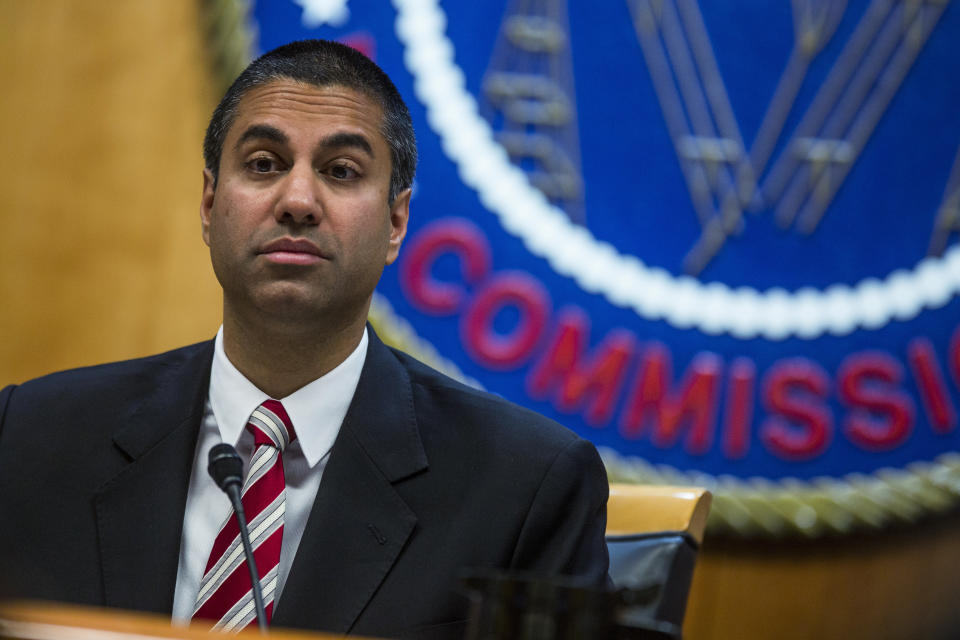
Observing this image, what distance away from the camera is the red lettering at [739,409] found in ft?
9.17

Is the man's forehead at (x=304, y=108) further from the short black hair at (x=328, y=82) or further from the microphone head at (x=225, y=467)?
the microphone head at (x=225, y=467)

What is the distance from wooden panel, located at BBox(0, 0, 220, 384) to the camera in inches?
115

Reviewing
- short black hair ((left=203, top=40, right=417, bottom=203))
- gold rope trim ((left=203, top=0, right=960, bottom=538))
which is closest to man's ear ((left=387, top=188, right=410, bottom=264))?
short black hair ((left=203, top=40, right=417, bottom=203))

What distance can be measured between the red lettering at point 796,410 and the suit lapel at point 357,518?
1.38m

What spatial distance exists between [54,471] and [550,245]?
5.13 ft

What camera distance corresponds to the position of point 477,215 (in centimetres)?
287

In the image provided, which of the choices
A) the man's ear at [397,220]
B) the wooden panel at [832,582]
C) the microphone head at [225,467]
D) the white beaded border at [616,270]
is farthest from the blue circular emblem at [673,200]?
the microphone head at [225,467]

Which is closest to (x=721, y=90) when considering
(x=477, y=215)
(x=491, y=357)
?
(x=477, y=215)

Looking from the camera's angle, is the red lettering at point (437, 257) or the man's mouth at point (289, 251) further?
the red lettering at point (437, 257)

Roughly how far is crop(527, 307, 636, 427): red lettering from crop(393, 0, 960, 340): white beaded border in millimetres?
104

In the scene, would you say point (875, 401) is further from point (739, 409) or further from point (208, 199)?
point (208, 199)

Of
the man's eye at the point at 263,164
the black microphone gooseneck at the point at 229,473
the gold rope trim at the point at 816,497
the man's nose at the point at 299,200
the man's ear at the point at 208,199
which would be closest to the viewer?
the black microphone gooseneck at the point at 229,473

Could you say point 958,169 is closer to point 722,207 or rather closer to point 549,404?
point 722,207

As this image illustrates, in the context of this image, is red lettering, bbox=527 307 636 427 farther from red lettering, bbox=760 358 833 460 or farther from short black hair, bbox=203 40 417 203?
short black hair, bbox=203 40 417 203
